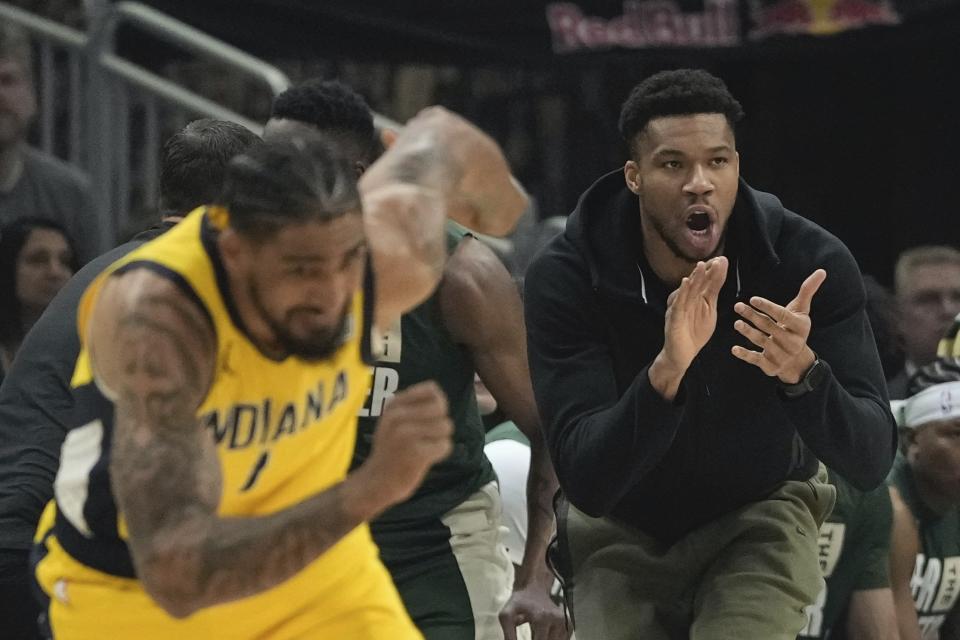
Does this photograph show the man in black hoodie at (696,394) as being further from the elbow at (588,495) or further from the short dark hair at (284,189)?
the short dark hair at (284,189)

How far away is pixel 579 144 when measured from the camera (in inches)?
367

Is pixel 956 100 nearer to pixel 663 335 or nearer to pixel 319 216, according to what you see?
pixel 663 335

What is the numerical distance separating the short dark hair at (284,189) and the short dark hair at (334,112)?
1.50 m

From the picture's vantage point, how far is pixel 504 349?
15.8ft

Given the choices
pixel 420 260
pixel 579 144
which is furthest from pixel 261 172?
pixel 579 144

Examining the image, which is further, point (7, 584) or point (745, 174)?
point (745, 174)

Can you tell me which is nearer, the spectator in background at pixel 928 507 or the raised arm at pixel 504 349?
Result: the raised arm at pixel 504 349

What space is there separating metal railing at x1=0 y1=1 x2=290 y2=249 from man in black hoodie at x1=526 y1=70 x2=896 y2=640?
3.51m

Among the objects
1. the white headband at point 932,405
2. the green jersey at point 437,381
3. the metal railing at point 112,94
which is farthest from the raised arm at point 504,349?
the metal railing at point 112,94

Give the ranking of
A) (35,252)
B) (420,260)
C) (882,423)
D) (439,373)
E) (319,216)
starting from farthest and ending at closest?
(35,252), (439,373), (882,423), (420,260), (319,216)

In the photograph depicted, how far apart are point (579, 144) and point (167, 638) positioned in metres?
6.05

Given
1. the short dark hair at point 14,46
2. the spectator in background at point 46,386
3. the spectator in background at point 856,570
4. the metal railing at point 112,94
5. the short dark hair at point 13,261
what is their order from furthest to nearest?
the metal railing at point 112,94
the short dark hair at point 14,46
the short dark hair at point 13,261
the spectator in background at point 856,570
the spectator in background at point 46,386

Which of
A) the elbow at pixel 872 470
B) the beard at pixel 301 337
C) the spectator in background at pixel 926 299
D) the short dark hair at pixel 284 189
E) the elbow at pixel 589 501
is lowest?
the spectator in background at pixel 926 299

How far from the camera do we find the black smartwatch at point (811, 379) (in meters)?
4.14
